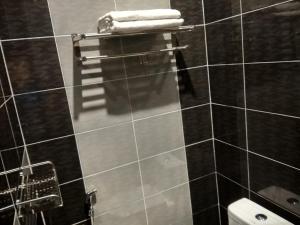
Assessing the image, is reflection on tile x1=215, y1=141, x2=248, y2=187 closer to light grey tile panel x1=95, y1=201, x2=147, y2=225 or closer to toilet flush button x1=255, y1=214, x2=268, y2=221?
toilet flush button x1=255, y1=214, x2=268, y2=221

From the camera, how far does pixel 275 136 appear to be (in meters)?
1.23

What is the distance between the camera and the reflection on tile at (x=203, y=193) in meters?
1.70

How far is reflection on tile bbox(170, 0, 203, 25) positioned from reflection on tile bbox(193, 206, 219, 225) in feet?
4.34

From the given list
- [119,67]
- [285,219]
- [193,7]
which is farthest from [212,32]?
[285,219]

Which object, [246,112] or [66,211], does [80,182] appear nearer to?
[66,211]

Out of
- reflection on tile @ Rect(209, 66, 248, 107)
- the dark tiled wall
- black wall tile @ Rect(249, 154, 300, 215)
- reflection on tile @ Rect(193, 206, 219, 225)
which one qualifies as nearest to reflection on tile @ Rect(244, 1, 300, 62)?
the dark tiled wall

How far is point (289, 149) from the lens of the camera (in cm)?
117

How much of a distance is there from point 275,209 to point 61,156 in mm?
1194

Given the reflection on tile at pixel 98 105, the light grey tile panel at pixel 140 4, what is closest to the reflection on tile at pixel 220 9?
the light grey tile panel at pixel 140 4

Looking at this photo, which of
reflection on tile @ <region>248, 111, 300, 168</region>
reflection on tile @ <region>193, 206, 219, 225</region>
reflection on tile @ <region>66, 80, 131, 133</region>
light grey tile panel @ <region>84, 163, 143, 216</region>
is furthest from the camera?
reflection on tile @ <region>193, 206, 219, 225</region>

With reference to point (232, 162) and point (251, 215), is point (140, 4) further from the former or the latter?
point (251, 215)

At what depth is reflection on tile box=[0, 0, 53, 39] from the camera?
1057mm

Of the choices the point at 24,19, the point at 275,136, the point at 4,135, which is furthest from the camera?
the point at 275,136

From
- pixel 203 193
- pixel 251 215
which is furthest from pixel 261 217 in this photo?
pixel 203 193
